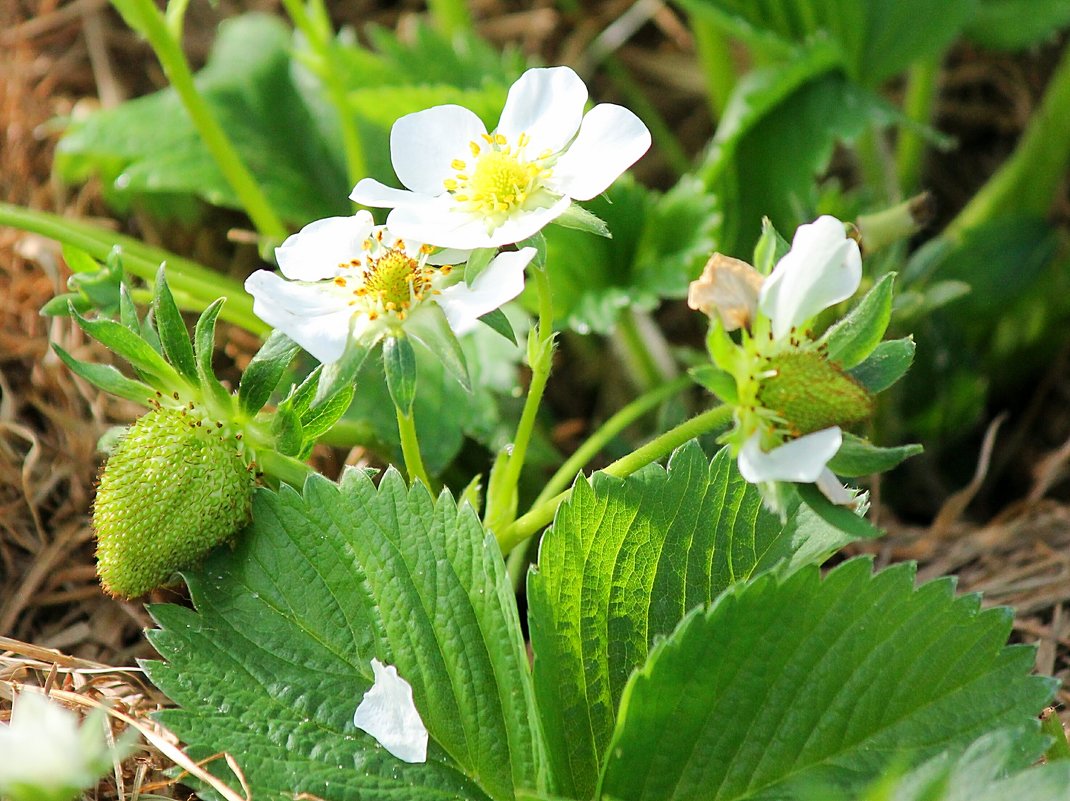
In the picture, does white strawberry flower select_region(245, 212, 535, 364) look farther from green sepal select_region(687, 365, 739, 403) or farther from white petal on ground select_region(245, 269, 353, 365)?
green sepal select_region(687, 365, 739, 403)

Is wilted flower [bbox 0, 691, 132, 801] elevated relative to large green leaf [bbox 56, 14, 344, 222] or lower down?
lower down

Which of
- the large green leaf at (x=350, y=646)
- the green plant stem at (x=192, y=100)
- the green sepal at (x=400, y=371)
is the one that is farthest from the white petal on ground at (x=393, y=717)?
the green plant stem at (x=192, y=100)

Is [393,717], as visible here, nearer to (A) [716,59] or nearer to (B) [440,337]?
(B) [440,337]

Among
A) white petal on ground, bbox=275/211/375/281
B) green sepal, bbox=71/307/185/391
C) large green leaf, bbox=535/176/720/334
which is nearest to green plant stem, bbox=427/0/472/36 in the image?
large green leaf, bbox=535/176/720/334

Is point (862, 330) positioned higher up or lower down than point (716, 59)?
lower down

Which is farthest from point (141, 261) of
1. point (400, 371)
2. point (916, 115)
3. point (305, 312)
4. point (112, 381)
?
point (916, 115)

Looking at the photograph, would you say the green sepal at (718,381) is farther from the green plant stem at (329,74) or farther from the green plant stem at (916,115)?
the green plant stem at (916,115)

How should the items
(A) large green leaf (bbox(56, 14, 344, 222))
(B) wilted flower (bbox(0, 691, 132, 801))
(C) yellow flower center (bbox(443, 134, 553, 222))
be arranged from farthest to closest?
(A) large green leaf (bbox(56, 14, 344, 222)) < (C) yellow flower center (bbox(443, 134, 553, 222)) < (B) wilted flower (bbox(0, 691, 132, 801))
